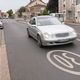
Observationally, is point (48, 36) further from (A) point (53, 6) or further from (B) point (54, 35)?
(A) point (53, 6)

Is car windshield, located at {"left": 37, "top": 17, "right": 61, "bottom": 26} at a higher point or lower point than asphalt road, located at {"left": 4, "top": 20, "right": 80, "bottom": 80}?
higher

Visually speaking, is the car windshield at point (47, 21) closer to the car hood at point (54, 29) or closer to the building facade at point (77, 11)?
the car hood at point (54, 29)

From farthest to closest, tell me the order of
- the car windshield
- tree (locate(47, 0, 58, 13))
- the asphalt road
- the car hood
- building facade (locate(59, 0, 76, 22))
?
tree (locate(47, 0, 58, 13)) → building facade (locate(59, 0, 76, 22)) → the car windshield → the car hood → the asphalt road

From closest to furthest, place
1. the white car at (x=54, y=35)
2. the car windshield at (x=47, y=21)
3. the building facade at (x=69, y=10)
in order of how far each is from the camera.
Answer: the white car at (x=54, y=35) → the car windshield at (x=47, y=21) → the building facade at (x=69, y=10)

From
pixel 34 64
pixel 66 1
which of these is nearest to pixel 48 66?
pixel 34 64

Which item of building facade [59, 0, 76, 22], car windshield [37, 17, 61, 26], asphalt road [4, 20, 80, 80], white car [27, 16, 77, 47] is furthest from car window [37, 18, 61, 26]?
building facade [59, 0, 76, 22]

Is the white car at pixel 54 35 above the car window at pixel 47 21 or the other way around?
the other way around

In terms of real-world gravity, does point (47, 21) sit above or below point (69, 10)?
above

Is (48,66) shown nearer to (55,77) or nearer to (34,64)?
(34,64)

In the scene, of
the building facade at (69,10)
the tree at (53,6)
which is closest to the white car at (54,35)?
the building facade at (69,10)

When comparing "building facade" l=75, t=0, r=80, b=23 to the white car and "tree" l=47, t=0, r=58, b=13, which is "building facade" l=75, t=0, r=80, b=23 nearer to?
"tree" l=47, t=0, r=58, b=13

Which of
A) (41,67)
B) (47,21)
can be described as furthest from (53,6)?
(41,67)

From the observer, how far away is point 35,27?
12.6 m

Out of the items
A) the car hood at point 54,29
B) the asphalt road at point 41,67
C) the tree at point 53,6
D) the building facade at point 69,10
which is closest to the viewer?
the asphalt road at point 41,67
